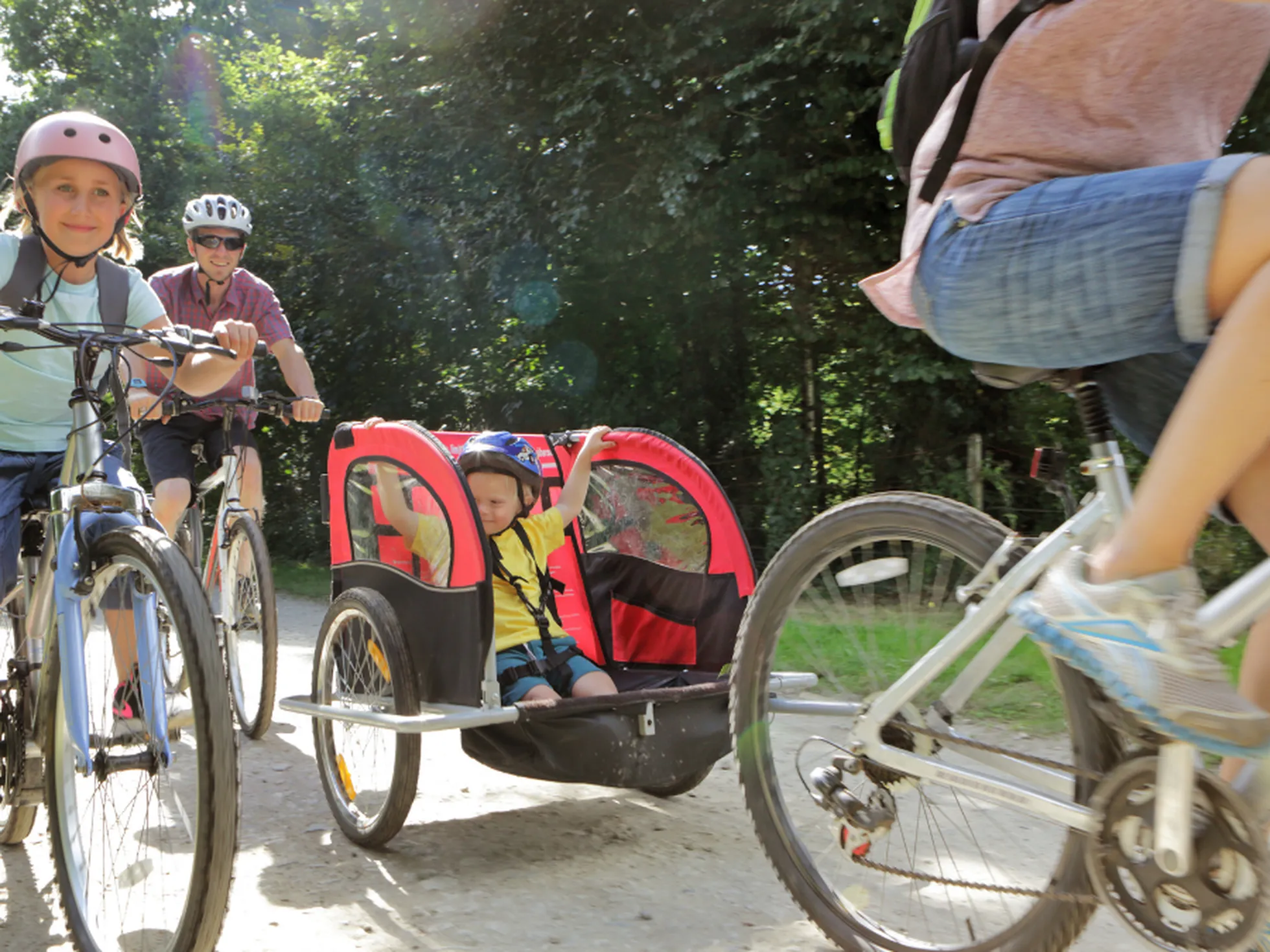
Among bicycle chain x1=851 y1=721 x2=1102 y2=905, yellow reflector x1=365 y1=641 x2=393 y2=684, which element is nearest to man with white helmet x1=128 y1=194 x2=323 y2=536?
yellow reflector x1=365 y1=641 x2=393 y2=684

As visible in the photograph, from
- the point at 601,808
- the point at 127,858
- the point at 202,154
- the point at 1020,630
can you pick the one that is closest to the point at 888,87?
the point at 1020,630

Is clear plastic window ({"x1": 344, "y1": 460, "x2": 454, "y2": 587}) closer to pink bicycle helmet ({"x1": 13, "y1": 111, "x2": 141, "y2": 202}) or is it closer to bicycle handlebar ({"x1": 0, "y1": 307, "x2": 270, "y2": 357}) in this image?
bicycle handlebar ({"x1": 0, "y1": 307, "x2": 270, "y2": 357})

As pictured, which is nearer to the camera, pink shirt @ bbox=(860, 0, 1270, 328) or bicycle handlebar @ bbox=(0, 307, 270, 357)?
pink shirt @ bbox=(860, 0, 1270, 328)

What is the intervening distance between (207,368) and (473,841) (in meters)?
1.54

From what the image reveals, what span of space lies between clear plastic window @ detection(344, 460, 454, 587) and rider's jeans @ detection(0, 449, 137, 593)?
2.81ft

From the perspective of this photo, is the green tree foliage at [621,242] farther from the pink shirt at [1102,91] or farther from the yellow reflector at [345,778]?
the pink shirt at [1102,91]

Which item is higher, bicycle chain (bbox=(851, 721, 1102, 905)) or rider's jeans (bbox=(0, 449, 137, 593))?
rider's jeans (bbox=(0, 449, 137, 593))

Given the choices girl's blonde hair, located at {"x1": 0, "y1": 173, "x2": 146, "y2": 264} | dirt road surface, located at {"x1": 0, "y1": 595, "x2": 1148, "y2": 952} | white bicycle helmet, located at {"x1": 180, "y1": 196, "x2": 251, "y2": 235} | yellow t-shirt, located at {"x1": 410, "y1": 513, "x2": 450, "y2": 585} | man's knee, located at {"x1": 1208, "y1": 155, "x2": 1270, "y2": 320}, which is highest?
white bicycle helmet, located at {"x1": 180, "y1": 196, "x2": 251, "y2": 235}

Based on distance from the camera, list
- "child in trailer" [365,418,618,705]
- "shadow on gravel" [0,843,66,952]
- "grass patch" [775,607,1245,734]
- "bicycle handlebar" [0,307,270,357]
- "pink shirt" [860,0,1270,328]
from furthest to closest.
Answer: "child in trailer" [365,418,618,705] < "shadow on gravel" [0,843,66,952] < "bicycle handlebar" [0,307,270,357] < "grass patch" [775,607,1245,734] < "pink shirt" [860,0,1270,328]

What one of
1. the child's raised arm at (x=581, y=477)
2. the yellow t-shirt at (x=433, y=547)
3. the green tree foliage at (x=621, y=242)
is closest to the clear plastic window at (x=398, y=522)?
the yellow t-shirt at (x=433, y=547)

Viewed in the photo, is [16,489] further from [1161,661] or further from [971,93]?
[1161,661]

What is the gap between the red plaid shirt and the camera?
5172 millimetres

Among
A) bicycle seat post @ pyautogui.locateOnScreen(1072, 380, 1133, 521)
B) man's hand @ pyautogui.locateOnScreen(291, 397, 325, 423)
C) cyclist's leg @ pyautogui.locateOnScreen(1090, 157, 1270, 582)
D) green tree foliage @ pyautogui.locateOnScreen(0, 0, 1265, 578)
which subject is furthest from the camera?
green tree foliage @ pyautogui.locateOnScreen(0, 0, 1265, 578)

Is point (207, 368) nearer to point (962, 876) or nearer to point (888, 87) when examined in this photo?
point (888, 87)
